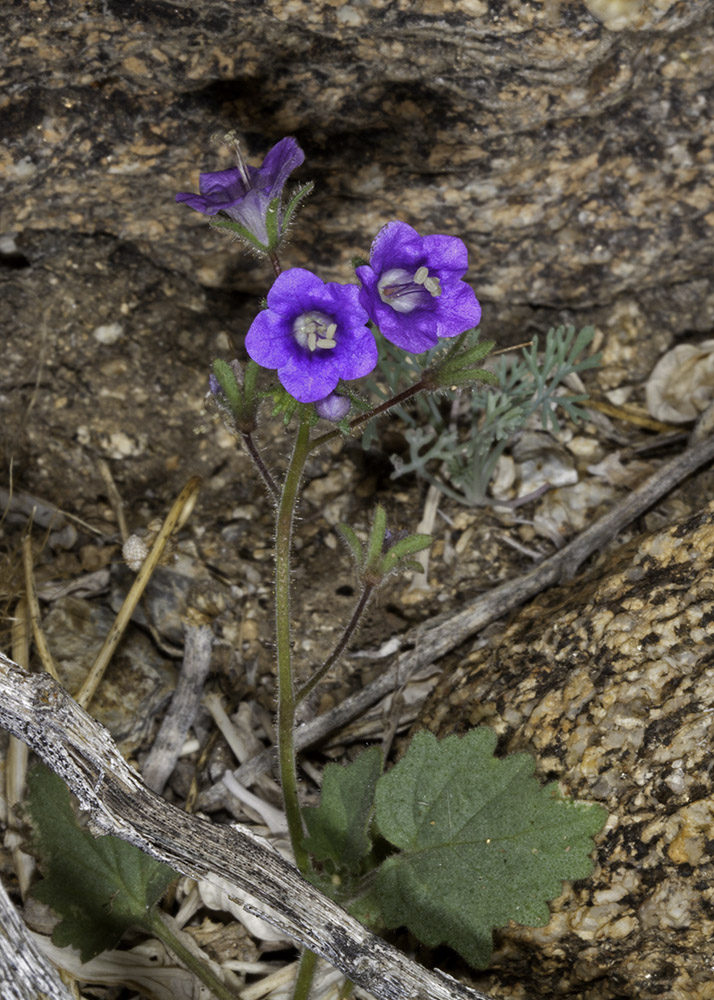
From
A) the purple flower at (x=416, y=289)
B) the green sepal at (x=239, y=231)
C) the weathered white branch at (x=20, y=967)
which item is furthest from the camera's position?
the green sepal at (x=239, y=231)

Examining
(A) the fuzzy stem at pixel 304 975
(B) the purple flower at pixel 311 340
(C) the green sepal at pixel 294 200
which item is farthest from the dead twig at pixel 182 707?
(C) the green sepal at pixel 294 200

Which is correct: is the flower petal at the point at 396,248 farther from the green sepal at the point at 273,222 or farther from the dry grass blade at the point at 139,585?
the dry grass blade at the point at 139,585

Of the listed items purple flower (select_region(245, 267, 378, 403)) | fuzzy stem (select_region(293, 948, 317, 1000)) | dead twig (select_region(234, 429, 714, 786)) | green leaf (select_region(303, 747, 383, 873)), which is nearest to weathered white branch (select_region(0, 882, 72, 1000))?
fuzzy stem (select_region(293, 948, 317, 1000))

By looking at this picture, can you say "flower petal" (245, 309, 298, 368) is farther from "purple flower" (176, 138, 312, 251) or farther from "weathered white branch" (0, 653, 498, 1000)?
"weathered white branch" (0, 653, 498, 1000)

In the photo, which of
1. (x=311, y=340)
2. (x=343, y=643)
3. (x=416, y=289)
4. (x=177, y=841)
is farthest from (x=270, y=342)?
(x=177, y=841)

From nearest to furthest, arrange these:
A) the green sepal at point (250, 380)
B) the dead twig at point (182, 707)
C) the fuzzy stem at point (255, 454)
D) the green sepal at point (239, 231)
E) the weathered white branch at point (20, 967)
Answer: the weathered white branch at point (20, 967) → the green sepal at point (239, 231) → the green sepal at point (250, 380) → the fuzzy stem at point (255, 454) → the dead twig at point (182, 707)

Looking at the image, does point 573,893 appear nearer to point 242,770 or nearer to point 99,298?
point 242,770

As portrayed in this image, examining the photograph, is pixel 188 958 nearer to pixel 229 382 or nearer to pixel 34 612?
pixel 34 612
